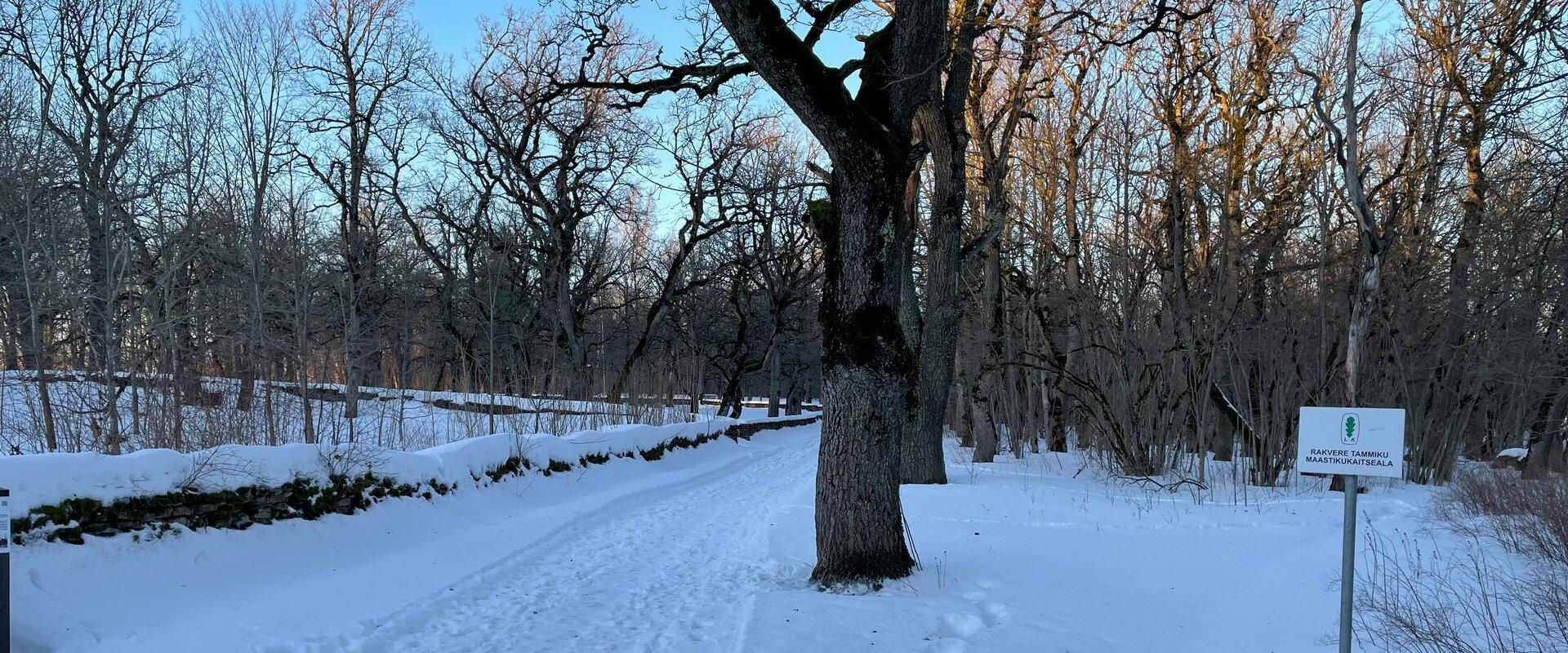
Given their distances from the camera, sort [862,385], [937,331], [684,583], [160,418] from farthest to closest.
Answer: [937,331] → [160,418] → [684,583] → [862,385]

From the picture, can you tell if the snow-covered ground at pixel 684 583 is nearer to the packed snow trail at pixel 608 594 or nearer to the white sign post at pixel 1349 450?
the packed snow trail at pixel 608 594

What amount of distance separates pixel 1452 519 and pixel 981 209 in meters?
12.7

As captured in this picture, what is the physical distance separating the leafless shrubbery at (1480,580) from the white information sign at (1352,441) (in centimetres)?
87

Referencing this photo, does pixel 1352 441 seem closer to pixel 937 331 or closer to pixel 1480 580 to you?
pixel 1480 580

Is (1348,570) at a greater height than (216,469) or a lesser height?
lesser

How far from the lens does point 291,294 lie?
19109 millimetres

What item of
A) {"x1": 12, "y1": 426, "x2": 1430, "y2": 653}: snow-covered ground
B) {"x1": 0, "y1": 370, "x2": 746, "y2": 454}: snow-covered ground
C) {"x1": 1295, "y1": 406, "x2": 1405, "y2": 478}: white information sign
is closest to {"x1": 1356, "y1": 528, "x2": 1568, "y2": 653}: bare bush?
{"x1": 12, "y1": 426, "x2": 1430, "y2": 653}: snow-covered ground

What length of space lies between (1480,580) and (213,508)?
28.0ft

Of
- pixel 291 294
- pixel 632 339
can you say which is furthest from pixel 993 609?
pixel 632 339

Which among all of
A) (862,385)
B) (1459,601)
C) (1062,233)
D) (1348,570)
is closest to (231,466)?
(862,385)

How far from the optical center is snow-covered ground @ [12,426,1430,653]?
207 inches

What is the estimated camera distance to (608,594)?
6699mm

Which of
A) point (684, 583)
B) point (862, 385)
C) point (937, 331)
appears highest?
point (937, 331)

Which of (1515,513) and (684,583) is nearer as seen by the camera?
(684,583)
